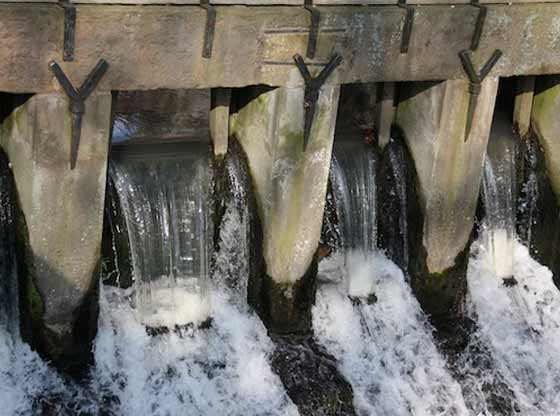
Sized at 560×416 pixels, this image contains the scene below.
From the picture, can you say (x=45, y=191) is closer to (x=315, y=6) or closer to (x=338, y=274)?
(x=315, y=6)

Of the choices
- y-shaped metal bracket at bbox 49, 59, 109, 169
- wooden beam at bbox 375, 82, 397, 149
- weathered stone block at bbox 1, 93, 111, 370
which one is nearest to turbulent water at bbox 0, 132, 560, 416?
wooden beam at bbox 375, 82, 397, 149

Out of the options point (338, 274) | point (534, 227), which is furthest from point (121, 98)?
point (534, 227)

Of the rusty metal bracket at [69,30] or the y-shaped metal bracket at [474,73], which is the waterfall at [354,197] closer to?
the y-shaped metal bracket at [474,73]

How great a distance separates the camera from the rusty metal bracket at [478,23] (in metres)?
8.65

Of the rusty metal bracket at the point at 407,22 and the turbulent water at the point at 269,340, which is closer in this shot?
the turbulent water at the point at 269,340

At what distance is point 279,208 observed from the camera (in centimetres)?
863

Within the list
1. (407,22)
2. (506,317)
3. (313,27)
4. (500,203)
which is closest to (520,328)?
(506,317)

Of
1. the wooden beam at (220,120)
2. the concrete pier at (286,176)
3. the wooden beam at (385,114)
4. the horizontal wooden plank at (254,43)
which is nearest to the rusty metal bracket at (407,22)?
the horizontal wooden plank at (254,43)

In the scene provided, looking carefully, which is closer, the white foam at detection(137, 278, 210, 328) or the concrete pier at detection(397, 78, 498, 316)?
the white foam at detection(137, 278, 210, 328)

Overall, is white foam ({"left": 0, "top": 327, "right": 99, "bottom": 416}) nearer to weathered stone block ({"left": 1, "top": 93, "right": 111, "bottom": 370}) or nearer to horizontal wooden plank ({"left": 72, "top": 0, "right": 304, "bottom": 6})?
weathered stone block ({"left": 1, "top": 93, "right": 111, "bottom": 370})

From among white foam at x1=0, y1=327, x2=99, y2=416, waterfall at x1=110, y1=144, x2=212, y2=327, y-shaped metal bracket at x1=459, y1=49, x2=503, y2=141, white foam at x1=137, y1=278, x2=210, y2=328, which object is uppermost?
y-shaped metal bracket at x1=459, y1=49, x2=503, y2=141

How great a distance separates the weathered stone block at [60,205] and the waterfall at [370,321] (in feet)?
7.68

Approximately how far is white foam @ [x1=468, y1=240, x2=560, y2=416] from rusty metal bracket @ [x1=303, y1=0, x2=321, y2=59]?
335cm

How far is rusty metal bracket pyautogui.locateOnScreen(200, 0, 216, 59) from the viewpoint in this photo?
24.4 feet
